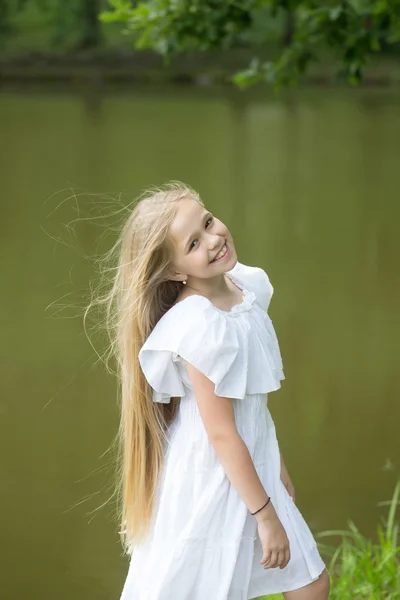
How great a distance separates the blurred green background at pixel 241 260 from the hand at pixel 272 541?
62 cm

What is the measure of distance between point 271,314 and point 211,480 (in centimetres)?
350

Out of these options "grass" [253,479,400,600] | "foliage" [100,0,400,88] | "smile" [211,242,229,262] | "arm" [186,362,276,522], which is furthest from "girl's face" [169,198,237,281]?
"foliage" [100,0,400,88]

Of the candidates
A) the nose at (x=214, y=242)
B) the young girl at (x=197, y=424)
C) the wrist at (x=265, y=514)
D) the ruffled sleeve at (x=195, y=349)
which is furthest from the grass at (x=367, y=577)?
the nose at (x=214, y=242)

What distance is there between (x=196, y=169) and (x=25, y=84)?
33.4 feet

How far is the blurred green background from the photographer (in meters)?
3.36

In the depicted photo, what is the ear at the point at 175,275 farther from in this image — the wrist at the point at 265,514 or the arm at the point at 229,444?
the wrist at the point at 265,514

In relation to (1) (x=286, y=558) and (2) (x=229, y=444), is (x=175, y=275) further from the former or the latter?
(1) (x=286, y=558)

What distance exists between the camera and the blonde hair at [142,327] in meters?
1.77

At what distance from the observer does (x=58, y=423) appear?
4.00 m

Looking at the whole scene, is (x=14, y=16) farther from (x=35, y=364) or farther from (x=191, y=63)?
(x=35, y=364)

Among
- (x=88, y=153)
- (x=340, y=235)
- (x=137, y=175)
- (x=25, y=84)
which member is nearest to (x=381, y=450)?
(x=340, y=235)

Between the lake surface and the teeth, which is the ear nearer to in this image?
the teeth

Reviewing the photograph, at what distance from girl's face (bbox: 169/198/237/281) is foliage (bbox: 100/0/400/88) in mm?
1895

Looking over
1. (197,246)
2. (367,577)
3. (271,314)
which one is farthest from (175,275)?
(271,314)
